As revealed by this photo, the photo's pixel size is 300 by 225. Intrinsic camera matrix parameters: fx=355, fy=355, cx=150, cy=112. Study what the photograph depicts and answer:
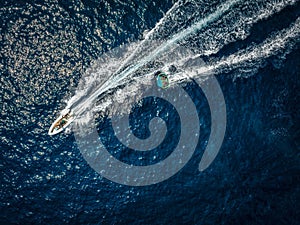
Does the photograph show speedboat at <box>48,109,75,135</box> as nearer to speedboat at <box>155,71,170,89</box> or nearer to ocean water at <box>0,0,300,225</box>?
ocean water at <box>0,0,300,225</box>

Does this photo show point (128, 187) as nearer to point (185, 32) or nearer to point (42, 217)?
point (42, 217)

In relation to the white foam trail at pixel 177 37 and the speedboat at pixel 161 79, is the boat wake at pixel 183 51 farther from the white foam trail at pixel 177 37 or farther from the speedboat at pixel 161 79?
the speedboat at pixel 161 79

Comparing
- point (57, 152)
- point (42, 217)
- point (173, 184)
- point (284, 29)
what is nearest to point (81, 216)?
point (42, 217)

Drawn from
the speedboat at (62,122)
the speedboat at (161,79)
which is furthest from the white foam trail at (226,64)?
the speedboat at (62,122)

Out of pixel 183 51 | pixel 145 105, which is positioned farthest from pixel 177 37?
pixel 145 105

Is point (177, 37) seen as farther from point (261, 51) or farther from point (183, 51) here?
point (261, 51)
